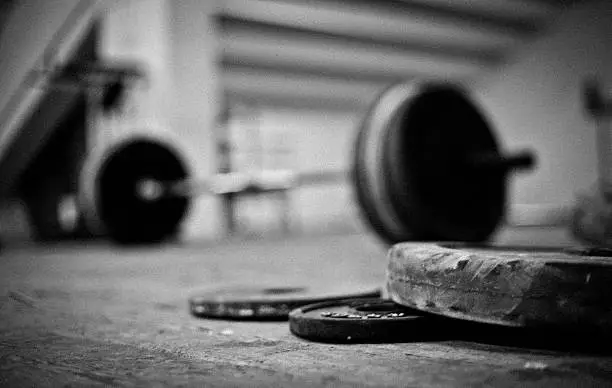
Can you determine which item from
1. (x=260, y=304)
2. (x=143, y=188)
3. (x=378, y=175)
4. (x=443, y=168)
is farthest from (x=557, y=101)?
(x=260, y=304)

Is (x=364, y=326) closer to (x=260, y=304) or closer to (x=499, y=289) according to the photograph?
(x=499, y=289)

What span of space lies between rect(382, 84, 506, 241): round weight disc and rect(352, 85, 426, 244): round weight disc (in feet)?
0.07

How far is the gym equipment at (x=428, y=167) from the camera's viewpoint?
2.16 meters

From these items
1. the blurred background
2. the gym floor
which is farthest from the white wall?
the gym floor

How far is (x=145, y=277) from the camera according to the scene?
2150mm

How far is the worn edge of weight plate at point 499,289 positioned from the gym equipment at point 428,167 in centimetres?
125

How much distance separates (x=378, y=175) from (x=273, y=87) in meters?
8.47

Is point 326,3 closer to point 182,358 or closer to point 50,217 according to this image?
point 50,217

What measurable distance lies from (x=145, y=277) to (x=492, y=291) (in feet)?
5.15

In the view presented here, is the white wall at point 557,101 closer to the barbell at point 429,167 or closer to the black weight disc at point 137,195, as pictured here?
the black weight disc at point 137,195

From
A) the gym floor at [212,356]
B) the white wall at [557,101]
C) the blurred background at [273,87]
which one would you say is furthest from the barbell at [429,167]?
the white wall at [557,101]

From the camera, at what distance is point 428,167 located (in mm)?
2205

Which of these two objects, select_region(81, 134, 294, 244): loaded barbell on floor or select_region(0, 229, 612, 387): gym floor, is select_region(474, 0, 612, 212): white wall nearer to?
select_region(81, 134, 294, 244): loaded barbell on floor

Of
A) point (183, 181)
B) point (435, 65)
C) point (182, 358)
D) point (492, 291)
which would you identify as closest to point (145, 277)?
point (182, 358)
